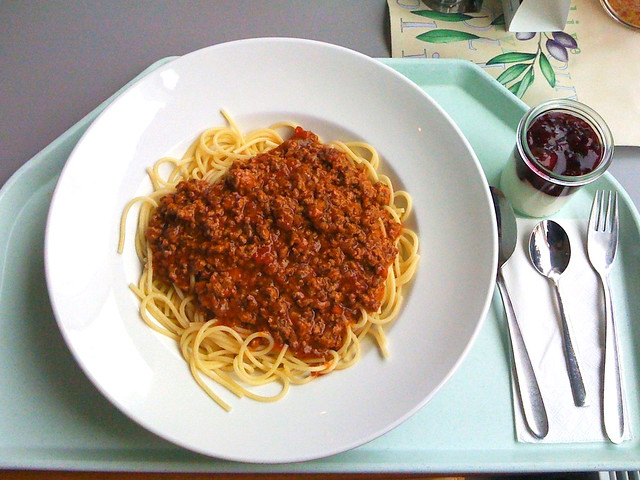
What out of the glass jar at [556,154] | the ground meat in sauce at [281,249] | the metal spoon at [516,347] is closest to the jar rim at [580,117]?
the glass jar at [556,154]

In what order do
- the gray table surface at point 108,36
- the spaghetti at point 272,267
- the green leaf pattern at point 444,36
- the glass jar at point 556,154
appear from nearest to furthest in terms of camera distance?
the spaghetti at point 272,267 < the glass jar at point 556,154 < the gray table surface at point 108,36 < the green leaf pattern at point 444,36

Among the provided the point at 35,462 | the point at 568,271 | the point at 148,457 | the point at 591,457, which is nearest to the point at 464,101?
the point at 568,271

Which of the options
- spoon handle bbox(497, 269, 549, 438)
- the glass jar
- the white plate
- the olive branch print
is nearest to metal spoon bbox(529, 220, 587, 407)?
the glass jar

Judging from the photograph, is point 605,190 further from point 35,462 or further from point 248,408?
point 35,462

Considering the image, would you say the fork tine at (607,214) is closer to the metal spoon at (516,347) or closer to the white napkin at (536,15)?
the metal spoon at (516,347)

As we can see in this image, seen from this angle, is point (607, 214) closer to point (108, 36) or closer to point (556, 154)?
point (556, 154)

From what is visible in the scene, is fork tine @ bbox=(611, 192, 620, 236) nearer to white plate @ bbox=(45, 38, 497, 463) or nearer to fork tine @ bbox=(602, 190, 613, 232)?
fork tine @ bbox=(602, 190, 613, 232)

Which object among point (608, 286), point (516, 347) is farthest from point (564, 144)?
point (516, 347)

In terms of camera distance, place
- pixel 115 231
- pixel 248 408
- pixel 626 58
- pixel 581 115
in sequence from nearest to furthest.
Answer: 1. pixel 248 408
2. pixel 115 231
3. pixel 581 115
4. pixel 626 58
